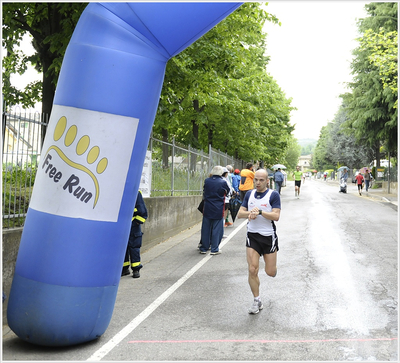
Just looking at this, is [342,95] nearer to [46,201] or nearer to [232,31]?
[232,31]

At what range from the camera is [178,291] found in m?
7.54

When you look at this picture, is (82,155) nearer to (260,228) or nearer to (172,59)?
(260,228)

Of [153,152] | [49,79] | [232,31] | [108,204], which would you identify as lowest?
[108,204]

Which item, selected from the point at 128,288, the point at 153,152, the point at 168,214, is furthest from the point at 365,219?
the point at 128,288

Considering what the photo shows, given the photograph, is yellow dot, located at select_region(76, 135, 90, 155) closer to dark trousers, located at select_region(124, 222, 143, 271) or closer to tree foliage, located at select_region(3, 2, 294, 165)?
dark trousers, located at select_region(124, 222, 143, 271)

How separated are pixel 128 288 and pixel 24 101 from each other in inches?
425

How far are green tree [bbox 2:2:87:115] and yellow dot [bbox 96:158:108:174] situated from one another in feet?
18.7

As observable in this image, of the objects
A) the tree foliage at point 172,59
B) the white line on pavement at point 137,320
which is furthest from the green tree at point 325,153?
the white line on pavement at point 137,320

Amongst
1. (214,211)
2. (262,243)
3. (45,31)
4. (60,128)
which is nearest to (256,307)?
(262,243)

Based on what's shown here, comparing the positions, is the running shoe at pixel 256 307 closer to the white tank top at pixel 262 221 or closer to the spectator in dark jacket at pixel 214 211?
the white tank top at pixel 262 221

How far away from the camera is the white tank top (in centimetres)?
655

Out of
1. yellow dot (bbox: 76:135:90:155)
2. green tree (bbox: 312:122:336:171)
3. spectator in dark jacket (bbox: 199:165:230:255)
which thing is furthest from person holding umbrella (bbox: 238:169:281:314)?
green tree (bbox: 312:122:336:171)

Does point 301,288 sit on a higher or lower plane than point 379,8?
lower

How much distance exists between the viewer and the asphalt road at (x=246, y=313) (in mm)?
4938
